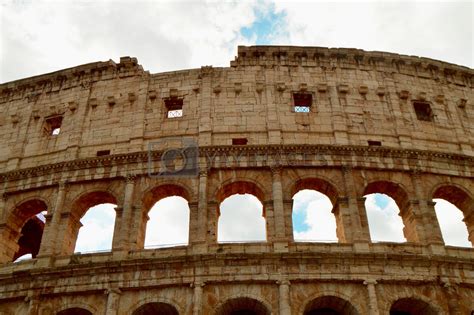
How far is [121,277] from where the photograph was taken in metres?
15.0

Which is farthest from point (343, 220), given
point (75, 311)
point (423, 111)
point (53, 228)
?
point (53, 228)

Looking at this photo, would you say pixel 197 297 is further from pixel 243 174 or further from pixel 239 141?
pixel 239 141

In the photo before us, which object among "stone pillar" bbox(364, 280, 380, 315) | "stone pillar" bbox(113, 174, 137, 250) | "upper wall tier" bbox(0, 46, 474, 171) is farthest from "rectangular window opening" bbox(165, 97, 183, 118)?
"stone pillar" bbox(364, 280, 380, 315)

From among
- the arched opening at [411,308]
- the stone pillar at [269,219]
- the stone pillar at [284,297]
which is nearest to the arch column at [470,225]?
the arched opening at [411,308]

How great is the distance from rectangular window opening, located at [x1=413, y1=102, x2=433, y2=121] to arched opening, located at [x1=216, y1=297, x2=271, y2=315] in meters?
10.2

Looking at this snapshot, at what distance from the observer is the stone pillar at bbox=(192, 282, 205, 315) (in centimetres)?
1410

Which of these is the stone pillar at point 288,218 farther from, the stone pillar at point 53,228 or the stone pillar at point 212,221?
the stone pillar at point 53,228

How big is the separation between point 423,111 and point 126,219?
12.4 meters

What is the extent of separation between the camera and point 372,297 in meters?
14.3

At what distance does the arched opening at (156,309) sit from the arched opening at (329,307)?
151 inches

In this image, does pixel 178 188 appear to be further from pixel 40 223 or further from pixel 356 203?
pixel 40 223

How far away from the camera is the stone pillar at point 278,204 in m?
15.7

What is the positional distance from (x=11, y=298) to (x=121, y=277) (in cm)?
350

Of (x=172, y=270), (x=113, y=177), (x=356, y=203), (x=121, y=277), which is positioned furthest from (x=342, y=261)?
(x=113, y=177)
